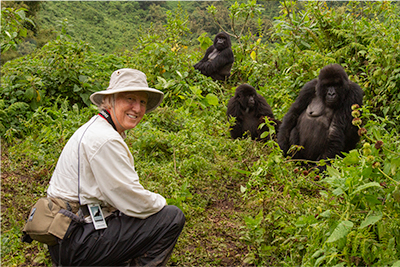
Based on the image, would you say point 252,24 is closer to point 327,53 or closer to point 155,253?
point 327,53

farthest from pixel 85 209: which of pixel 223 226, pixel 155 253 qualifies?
pixel 223 226

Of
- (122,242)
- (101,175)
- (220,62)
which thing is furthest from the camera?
(220,62)

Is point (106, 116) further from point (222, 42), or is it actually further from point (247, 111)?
point (222, 42)

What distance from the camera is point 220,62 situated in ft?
24.3

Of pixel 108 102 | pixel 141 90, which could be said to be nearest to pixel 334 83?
pixel 141 90

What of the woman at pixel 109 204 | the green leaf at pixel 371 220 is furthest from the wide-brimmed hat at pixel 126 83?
the green leaf at pixel 371 220

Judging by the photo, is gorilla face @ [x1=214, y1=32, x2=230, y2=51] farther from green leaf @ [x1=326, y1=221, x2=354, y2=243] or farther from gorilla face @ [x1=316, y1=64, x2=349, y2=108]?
green leaf @ [x1=326, y1=221, x2=354, y2=243]

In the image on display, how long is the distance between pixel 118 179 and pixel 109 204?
0.26m

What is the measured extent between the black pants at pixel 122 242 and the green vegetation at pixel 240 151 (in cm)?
40

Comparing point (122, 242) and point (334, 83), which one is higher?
point (334, 83)

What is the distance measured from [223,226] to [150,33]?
4.87 m

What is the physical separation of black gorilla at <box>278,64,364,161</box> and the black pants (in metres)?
2.51

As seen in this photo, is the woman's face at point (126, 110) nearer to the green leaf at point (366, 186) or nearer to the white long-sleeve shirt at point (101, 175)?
the white long-sleeve shirt at point (101, 175)

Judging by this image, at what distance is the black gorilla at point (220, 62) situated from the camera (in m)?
7.41
